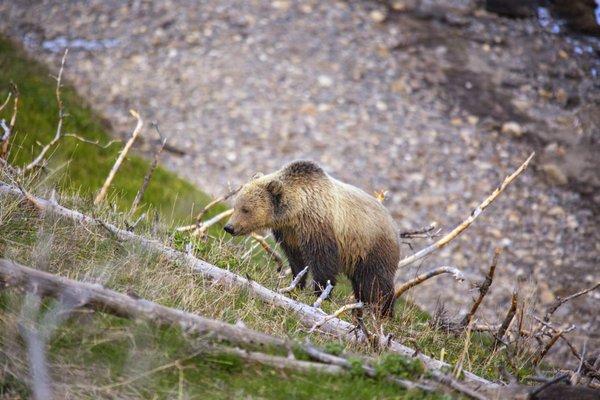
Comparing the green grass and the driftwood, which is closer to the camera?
the driftwood

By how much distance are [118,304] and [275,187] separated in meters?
3.94

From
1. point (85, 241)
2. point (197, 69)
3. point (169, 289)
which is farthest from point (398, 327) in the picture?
point (197, 69)

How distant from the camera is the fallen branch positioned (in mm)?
5328

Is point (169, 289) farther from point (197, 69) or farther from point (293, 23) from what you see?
point (293, 23)

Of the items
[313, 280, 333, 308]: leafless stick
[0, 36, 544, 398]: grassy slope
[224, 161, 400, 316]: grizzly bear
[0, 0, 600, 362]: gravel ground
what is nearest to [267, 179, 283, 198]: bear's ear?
[224, 161, 400, 316]: grizzly bear

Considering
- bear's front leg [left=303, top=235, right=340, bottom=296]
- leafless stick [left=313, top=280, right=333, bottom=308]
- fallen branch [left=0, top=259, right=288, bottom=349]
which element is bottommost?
bear's front leg [left=303, top=235, right=340, bottom=296]

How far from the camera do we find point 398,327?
332 inches

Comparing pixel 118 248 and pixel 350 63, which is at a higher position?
pixel 118 248

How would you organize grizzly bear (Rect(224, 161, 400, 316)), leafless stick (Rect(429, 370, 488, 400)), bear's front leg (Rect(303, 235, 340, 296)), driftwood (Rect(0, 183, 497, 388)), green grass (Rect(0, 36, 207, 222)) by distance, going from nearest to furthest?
leafless stick (Rect(429, 370, 488, 400))
driftwood (Rect(0, 183, 497, 388))
bear's front leg (Rect(303, 235, 340, 296))
grizzly bear (Rect(224, 161, 400, 316))
green grass (Rect(0, 36, 207, 222))

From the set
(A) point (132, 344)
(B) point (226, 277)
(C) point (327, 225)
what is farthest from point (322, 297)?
(A) point (132, 344)

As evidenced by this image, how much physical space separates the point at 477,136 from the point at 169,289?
45.5 ft

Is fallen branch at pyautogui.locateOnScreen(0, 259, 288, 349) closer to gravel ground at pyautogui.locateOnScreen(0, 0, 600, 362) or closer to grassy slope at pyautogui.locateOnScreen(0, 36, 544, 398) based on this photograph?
grassy slope at pyautogui.locateOnScreen(0, 36, 544, 398)

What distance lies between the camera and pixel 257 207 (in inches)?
364

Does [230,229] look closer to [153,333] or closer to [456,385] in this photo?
[153,333]
